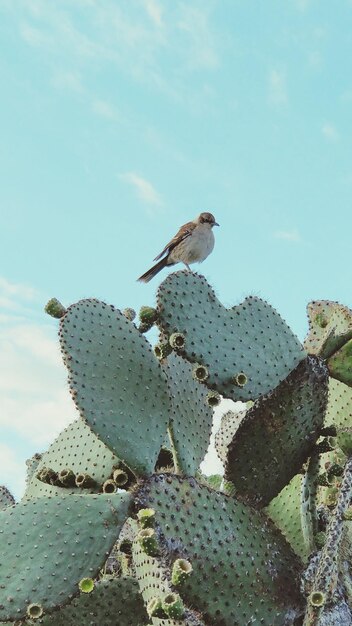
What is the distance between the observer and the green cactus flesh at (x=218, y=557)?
234 centimetres

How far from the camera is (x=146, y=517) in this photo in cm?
224

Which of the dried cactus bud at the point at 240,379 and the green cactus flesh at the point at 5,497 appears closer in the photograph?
the dried cactus bud at the point at 240,379

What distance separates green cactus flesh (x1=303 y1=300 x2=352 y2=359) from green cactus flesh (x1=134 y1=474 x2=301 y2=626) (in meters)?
0.64

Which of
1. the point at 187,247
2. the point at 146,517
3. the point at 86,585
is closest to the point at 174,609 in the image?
the point at 146,517

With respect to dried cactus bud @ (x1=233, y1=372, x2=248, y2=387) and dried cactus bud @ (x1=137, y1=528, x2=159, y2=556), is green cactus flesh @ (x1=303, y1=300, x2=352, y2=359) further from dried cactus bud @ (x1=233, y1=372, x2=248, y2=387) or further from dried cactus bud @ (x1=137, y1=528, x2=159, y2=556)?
dried cactus bud @ (x1=137, y1=528, x2=159, y2=556)

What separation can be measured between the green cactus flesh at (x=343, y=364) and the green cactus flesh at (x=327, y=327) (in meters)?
0.02

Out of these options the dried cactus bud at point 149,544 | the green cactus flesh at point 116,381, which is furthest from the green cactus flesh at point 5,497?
the dried cactus bud at point 149,544

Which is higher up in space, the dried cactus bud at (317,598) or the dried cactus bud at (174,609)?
the dried cactus bud at (317,598)

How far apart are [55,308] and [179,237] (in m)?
2.01

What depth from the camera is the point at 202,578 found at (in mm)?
2357

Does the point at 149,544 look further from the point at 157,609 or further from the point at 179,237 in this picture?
the point at 179,237

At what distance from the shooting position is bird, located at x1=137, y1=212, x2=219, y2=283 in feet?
15.0

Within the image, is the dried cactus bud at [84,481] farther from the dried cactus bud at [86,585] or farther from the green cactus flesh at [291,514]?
the green cactus flesh at [291,514]

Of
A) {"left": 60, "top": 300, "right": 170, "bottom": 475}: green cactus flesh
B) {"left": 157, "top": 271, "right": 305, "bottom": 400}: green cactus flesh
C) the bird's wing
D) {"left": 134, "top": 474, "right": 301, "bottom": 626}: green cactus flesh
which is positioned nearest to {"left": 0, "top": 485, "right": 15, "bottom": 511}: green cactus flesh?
{"left": 60, "top": 300, "right": 170, "bottom": 475}: green cactus flesh
